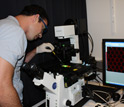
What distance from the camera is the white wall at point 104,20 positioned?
5.98 ft

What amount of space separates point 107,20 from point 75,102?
1.20 m

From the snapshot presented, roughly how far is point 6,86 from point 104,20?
1547mm

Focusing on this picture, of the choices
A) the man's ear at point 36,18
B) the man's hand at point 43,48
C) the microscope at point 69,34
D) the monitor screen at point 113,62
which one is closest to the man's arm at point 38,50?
the man's hand at point 43,48

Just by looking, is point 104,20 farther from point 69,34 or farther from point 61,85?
point 61,85

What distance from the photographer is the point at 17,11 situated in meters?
1.31

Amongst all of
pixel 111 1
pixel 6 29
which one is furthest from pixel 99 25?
pixel 6 29

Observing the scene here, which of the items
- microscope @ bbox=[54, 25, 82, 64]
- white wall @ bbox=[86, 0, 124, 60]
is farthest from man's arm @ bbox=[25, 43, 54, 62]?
white wall @ bbox=[86, 0, 124, 60]

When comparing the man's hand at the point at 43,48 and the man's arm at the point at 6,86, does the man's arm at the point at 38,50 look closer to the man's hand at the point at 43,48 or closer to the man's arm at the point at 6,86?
the man's hand at the point at 43,48

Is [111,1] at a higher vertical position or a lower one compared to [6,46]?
higher

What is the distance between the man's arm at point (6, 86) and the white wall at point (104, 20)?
145cm

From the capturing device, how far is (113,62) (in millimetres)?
1179

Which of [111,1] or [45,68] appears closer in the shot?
[45,68]

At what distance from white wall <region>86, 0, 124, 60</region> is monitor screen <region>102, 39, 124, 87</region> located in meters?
0.77

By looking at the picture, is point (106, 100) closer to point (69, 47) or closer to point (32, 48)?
point (69, 47)
